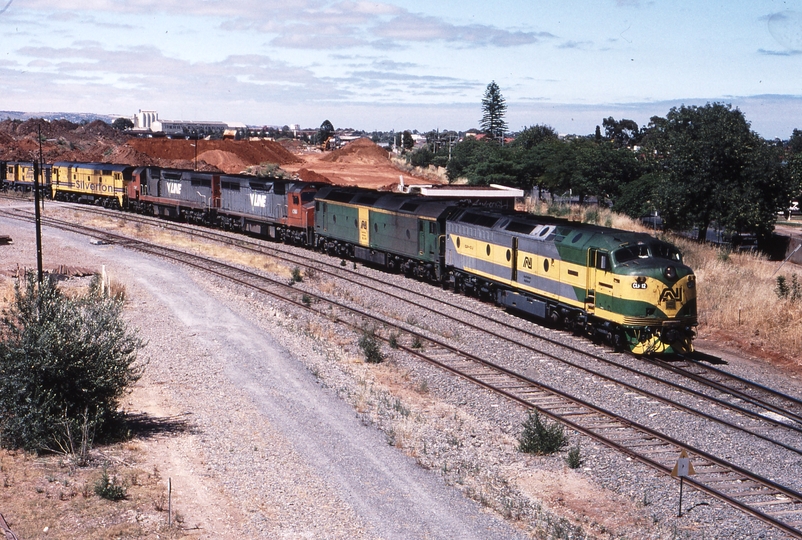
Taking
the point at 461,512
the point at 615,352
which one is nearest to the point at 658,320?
the point at 615,352

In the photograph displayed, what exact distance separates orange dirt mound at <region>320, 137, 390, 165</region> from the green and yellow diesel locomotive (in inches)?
4699

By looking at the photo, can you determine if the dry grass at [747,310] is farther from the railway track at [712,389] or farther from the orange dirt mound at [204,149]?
the orange dirt mound at [204,149]

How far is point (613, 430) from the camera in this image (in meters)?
18.4

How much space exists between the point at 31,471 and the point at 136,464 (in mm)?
1819

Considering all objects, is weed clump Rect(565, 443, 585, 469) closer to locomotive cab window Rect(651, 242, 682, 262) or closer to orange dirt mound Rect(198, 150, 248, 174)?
locomotive cab window Rect(651, 242, 682, 262)

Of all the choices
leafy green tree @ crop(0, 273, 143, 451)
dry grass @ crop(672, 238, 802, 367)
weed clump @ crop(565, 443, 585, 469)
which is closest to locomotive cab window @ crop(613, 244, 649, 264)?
dry grass @ crop(672, 238, 802, 367)

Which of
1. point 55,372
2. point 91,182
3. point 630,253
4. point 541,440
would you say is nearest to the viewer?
point 55,372

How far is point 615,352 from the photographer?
2550cm

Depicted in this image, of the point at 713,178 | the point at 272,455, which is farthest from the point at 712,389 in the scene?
the point at 713,178

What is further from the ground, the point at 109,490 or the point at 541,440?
the point at 109,490

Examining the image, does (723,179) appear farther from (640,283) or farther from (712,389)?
(712,389)

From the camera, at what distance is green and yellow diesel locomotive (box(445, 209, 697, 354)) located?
23.5m

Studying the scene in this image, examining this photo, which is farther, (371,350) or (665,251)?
(665,251)

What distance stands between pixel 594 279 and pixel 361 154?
5088 inches
